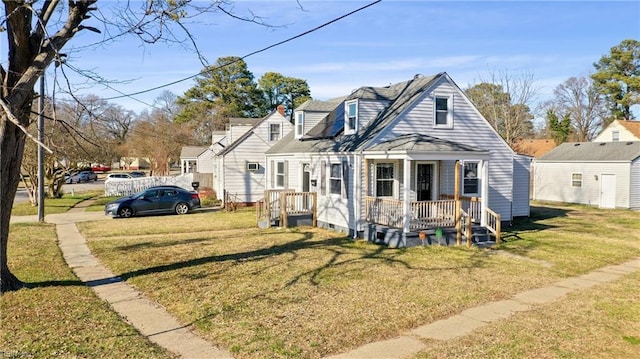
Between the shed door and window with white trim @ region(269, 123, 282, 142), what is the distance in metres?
19.8

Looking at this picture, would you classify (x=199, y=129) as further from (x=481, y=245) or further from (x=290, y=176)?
(x=481, y=245)

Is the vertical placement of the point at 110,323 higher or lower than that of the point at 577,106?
lower

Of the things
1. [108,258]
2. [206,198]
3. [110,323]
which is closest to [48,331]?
[110,323]

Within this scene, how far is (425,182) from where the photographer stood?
17469mm

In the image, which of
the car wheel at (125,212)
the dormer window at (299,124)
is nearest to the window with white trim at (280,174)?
the dormer window at (299,124)

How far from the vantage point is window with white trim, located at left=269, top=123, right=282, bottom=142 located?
27.0 metres

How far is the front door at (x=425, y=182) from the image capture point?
17328 mm

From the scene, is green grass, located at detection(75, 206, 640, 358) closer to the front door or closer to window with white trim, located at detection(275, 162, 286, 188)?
the front door

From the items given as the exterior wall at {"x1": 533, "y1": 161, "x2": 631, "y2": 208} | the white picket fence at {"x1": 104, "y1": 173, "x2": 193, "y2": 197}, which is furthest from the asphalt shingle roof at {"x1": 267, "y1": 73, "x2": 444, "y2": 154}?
the white picket fence at {"x1": 104, "y1": 173, "x2": 193, "y2": 197}

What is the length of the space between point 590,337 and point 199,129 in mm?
55678

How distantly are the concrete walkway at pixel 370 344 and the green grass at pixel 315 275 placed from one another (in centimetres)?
22

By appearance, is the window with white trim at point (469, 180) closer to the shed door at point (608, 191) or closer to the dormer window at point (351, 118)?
the dormer window at point (351, 118)

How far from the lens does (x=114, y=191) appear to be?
35.2m

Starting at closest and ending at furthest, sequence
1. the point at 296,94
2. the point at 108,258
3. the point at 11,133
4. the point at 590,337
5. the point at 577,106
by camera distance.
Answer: the point at 590,337, the point at 11,133, the point at 108,258, the point at 577,106, the point at 296,94
